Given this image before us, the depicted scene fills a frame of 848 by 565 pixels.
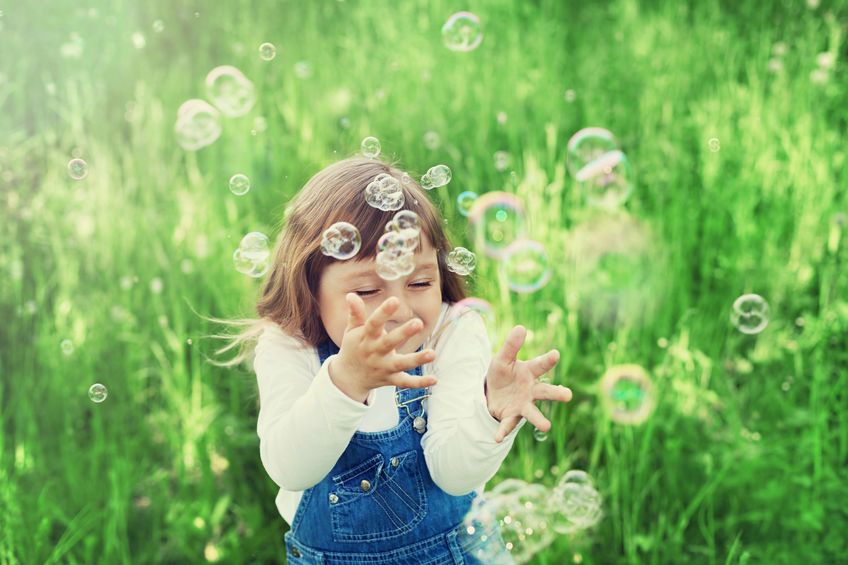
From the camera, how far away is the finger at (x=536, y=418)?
159 centimetres

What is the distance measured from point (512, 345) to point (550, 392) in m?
0.13

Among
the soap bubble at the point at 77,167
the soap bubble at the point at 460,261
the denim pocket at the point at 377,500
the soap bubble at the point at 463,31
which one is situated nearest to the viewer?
the denim pocket at the point at 377,500

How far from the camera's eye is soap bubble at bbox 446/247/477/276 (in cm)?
205

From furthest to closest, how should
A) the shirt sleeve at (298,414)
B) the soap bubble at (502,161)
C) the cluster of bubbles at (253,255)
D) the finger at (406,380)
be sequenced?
the soap bubble at (502,161)
the cluster of bubbles at (253,255)
the shirt sleeve at (298,414)
the finger at (406,380)

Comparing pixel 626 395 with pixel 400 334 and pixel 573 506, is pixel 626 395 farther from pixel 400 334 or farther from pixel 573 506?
pixel 400 334

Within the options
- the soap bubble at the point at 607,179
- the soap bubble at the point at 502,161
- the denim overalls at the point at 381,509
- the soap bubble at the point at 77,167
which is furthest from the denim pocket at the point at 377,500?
the soap bubble at the point at 502,161

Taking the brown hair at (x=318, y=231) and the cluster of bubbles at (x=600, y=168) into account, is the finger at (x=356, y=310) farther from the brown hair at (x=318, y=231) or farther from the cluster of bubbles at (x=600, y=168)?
the cluster of bubbles at (x=600, y=168)

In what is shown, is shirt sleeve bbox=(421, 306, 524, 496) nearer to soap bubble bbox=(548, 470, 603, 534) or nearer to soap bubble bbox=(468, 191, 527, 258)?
soap bubble bbox=(548, 470, 603, 534)

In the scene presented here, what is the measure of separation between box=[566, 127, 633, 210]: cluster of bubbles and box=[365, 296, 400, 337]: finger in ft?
5.61

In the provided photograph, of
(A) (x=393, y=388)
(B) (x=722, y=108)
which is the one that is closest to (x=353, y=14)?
(B) (x=722, y=108)

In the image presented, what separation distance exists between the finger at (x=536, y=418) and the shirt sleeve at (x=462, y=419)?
62 millimetres

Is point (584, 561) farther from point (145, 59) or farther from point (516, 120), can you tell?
point (145, 59)

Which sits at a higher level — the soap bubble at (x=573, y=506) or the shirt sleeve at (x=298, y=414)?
the shirt sleeve at (x=298, y=414)

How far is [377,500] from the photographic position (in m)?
1.90
